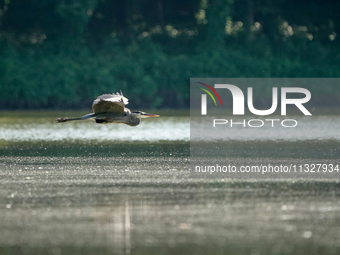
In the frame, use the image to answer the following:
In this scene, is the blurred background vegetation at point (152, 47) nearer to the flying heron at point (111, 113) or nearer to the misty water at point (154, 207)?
the flying heron at point (111, 113)

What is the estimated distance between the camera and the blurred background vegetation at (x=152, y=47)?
34250 millimetres

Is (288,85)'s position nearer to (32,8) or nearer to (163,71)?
(163,71)

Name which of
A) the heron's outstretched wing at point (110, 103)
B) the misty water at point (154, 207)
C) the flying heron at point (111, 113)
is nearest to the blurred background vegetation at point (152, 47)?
the flying heron at point (111, 113)

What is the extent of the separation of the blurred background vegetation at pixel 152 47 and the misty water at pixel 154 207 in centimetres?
2101

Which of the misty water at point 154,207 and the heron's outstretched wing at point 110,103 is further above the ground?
the heron's outstretched wing at point 110,103

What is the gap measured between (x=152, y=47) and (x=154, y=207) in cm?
3038

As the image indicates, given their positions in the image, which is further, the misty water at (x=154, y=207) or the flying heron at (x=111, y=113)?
the flying heron at (x=111, y=113)

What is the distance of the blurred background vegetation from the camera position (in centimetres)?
3425

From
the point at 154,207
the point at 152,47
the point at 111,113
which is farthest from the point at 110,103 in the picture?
the point at 152,47

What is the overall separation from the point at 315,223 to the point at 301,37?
35.6 meters

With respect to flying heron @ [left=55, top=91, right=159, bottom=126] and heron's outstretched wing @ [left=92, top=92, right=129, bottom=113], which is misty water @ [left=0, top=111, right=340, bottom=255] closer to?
flying heron @ [left=55, top=91, right=159, bottom=126]

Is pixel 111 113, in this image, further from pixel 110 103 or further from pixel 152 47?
pixel 152 47

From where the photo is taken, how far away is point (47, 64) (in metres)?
34.9

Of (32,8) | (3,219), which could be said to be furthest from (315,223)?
(32,8)
